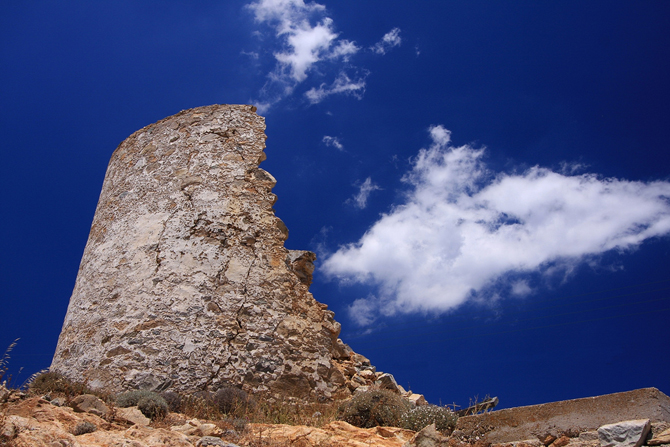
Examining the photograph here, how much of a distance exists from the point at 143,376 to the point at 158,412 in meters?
1.08

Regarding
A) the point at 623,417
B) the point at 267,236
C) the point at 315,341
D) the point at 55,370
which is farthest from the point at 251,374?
the point at 623,417

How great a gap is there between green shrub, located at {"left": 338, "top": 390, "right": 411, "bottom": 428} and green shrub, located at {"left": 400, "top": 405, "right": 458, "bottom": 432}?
15 cm

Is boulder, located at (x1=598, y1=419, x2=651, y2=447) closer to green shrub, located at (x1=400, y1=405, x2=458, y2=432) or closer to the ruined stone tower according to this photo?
green shrub, located at (x1=400, y1=405, x2=458, y2=432)

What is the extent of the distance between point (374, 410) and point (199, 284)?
2.58 meters

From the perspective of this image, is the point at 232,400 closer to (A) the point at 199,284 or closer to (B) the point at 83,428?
(A) the point at 199,284

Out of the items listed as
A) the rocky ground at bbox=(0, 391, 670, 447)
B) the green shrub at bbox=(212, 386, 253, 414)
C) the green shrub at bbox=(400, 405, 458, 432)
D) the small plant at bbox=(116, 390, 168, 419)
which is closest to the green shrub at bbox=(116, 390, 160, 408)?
the small plant at bbox=(116, 390, 168, 419)

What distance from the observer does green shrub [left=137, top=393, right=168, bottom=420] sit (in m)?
4.59

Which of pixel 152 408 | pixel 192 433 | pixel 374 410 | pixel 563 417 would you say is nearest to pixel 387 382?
pixel 374 410

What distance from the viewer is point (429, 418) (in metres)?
4.59

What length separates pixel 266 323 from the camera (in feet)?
19.5

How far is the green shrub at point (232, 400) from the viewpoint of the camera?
517 centimetres

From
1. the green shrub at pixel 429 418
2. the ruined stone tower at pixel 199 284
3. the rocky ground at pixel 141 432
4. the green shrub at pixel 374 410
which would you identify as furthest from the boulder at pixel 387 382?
the rocky ground at pixel 141 432

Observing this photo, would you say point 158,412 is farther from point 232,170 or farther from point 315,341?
point 232,170

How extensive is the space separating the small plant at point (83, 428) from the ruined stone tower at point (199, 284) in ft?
6.65
